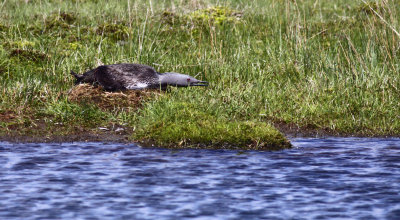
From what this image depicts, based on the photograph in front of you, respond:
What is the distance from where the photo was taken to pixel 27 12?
698 inches

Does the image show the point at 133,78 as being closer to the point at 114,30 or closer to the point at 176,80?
the point at 176,80

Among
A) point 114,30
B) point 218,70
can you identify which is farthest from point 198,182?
point 114,30

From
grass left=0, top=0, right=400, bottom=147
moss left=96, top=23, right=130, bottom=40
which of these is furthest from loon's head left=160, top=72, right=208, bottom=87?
moss left=96, top=23, right=130, bottom=40

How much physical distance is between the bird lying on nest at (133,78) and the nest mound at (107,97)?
110 mm

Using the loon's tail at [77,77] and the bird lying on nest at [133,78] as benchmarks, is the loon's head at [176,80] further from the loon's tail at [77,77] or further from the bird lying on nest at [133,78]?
the loon's tail at [77,77]

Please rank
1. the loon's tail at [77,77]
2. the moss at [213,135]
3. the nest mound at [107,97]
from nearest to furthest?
the moss at [213,135], the nest mound at [107,97], the loon's tail at [77,77]

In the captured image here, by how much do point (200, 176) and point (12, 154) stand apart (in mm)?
2719

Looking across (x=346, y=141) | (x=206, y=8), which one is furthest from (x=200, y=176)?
(x=206, y=8)

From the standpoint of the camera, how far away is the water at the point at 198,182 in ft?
20.8

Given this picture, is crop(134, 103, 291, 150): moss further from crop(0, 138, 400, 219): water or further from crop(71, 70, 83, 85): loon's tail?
crop(71, 70, 83, 85): loon's tail

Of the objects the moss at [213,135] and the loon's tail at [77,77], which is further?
the loon's tail at [77,77]

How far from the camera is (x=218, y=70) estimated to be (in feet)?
42.2

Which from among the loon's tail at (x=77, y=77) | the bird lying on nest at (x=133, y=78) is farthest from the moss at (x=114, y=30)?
the bird lying on nest at (x=133, y=78)

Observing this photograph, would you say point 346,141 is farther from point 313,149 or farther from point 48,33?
point 48,33
